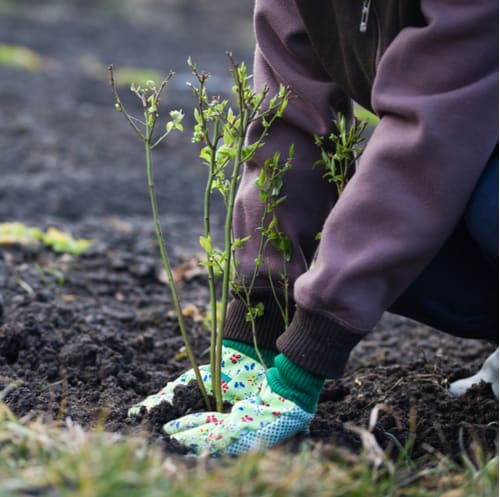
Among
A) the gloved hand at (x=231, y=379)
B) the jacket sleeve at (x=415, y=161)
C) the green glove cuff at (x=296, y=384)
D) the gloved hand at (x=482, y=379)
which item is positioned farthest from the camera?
the gloved hand at (x=482, y=379)

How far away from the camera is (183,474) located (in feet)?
5.66

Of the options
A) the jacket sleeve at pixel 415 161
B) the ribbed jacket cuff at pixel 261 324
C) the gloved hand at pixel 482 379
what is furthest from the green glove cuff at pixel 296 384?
the gloved hand at pixel 482 379

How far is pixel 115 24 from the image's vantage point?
16.9 m

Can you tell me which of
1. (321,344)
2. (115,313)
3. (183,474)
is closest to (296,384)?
(321,344)

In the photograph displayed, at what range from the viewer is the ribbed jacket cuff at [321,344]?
210 centimetres

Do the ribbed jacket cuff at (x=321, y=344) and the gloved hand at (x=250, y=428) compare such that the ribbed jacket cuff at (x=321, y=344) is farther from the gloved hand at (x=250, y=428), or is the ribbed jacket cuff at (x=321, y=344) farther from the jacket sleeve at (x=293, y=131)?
the jacket sleeve at (x=293, y=131)

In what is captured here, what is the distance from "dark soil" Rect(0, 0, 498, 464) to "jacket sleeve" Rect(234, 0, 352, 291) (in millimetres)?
460

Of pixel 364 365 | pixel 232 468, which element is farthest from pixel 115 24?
pixel 232 468

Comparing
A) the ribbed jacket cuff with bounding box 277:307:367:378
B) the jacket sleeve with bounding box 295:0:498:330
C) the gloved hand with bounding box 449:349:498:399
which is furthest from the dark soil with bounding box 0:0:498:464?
the jacket sleeve with bounding box 295:0:498:330

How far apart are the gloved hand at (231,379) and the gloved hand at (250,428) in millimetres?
232

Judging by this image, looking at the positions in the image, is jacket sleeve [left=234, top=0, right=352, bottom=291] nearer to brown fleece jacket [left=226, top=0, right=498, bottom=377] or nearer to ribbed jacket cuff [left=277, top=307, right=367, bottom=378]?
brown fleece jacket [left=226, top=0, right=498, bottom=377]

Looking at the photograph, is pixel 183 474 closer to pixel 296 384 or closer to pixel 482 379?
pixel 296 384

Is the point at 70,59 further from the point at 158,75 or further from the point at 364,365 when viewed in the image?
the point at 364,365

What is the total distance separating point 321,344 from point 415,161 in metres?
0.45
